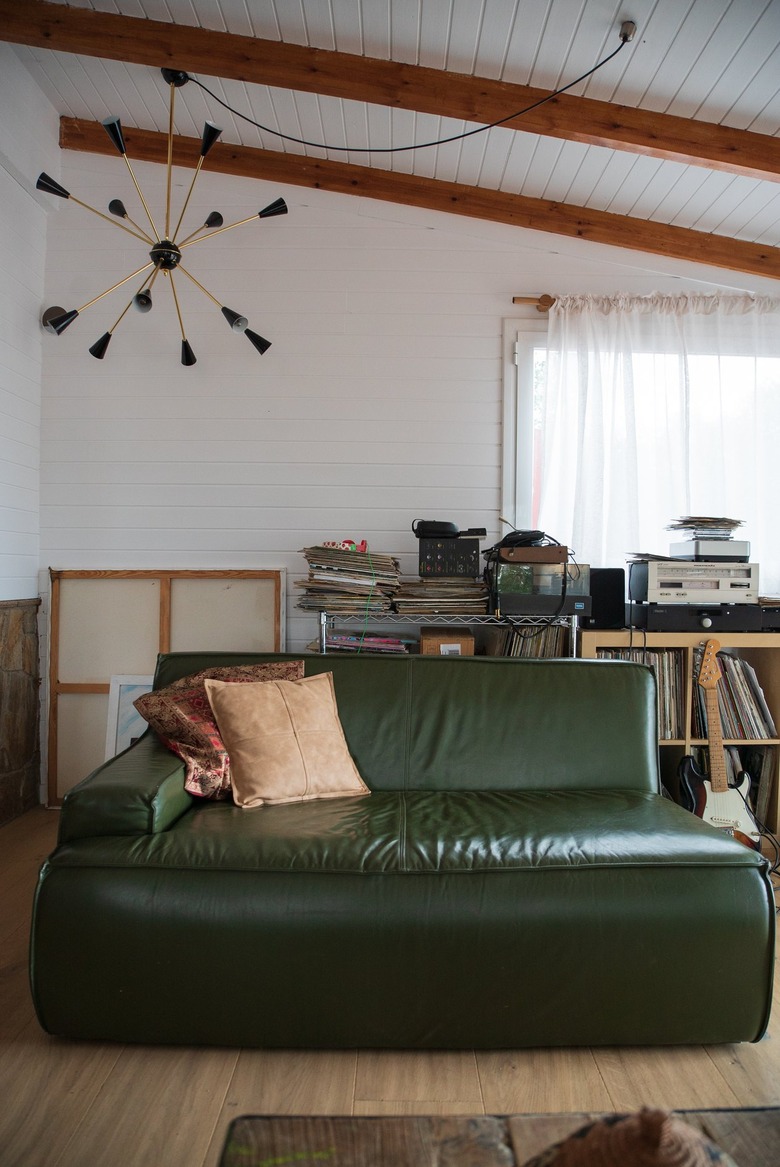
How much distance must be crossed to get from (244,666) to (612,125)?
2211mm

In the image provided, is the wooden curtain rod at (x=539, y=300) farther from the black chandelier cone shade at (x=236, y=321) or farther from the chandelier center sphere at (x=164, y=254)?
the chandelier center sphere at (x=164, y=254)

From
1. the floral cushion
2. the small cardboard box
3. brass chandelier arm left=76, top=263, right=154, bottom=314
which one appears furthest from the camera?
brass chandelier arm left=76, top=263, right=154, bottom=314

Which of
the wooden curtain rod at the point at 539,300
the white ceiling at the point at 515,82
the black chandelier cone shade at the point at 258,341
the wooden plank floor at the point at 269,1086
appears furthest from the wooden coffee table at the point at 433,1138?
the wooden curtain rod at the point at 539,300

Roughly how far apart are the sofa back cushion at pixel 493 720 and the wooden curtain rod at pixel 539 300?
1831 mm

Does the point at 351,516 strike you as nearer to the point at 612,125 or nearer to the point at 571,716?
the point at 571,716

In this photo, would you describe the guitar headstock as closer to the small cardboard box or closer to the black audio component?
the black audio component

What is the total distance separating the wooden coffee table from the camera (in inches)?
33.5

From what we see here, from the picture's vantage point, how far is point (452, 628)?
134 inches

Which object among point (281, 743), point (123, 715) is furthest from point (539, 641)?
point (123, 715)

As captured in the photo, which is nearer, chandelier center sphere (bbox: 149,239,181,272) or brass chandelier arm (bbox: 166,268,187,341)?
chandelier center sphere (bbox: 149,239,181,272)

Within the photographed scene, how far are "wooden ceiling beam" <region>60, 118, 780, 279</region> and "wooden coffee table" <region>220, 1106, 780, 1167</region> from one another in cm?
341

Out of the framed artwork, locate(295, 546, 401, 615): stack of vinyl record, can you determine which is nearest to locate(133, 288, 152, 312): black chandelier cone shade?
locate(295, 546, 401, 615): stack of vinyl record

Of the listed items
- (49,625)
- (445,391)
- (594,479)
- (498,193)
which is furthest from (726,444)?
(49,625)

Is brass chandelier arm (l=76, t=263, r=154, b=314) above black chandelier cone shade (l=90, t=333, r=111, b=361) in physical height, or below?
above
